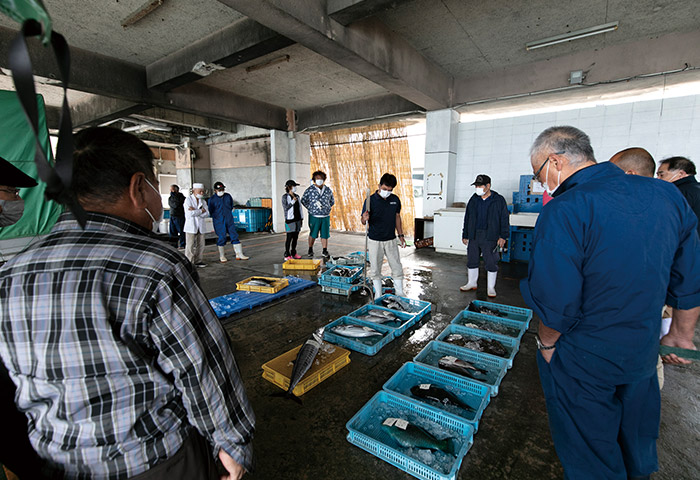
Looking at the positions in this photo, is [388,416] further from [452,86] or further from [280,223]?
[280,223]

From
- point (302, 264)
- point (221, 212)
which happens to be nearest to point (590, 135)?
point (302, 264)

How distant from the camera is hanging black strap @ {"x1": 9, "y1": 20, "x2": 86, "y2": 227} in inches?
22.0

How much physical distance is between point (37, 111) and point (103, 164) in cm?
44

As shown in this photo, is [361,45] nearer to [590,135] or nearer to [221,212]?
[221,212]

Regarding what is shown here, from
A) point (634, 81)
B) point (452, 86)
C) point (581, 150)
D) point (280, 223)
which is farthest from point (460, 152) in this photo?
point (581, 150)

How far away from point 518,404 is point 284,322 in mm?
2758

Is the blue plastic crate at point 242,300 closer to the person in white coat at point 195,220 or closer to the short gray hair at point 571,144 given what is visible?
the person in white coat at point 195,220

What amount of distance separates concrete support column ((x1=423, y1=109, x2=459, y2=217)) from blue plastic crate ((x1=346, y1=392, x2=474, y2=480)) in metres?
7.32

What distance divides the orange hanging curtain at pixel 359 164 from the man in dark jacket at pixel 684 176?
8087mm

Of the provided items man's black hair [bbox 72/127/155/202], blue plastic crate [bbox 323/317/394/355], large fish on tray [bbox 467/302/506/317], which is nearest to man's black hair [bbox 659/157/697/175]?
large fish on tray [bbox 467/302/506/317]

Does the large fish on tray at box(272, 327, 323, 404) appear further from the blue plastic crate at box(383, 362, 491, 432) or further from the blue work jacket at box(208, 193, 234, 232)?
the blue work jacket at box(208, 193, 234, 232)

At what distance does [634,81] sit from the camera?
6625 millimetres

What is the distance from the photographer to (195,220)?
22.3 ft

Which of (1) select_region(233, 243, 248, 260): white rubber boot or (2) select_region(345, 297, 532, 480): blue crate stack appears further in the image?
(1) select_region(233, 243, 248, 260): white rubber boot
